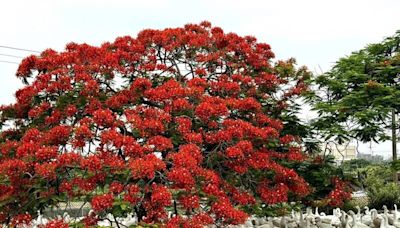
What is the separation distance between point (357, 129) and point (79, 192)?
320 centimetres

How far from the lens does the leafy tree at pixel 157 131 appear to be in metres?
4.58

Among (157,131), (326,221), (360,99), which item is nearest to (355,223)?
(326,221)

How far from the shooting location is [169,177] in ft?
14.8

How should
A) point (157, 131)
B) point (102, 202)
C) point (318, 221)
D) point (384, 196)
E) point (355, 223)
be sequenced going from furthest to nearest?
point (384, 196) → point (318, 221) → point (355, 223) → point (157, 131) → point (102, 202)

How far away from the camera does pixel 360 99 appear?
6254 millimetres

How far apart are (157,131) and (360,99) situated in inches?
102

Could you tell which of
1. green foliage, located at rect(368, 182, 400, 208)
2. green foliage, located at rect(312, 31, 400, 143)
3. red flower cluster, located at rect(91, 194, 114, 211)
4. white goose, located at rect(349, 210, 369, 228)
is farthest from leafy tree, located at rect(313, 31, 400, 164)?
green foliage, located at rect(368, 182, 400, 208)

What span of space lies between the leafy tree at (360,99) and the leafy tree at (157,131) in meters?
0.37

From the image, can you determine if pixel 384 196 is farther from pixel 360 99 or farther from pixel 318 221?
pixel 360 99

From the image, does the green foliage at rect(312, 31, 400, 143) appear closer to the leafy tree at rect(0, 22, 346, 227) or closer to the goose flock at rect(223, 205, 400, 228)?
the leafy tree at rect(0, 22, 346, 227)

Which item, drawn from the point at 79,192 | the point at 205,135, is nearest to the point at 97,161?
the point at 79,192

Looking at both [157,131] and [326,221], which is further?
[326,221]

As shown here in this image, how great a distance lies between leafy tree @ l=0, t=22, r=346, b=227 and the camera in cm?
458

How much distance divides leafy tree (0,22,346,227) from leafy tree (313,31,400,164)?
0.37 metres
